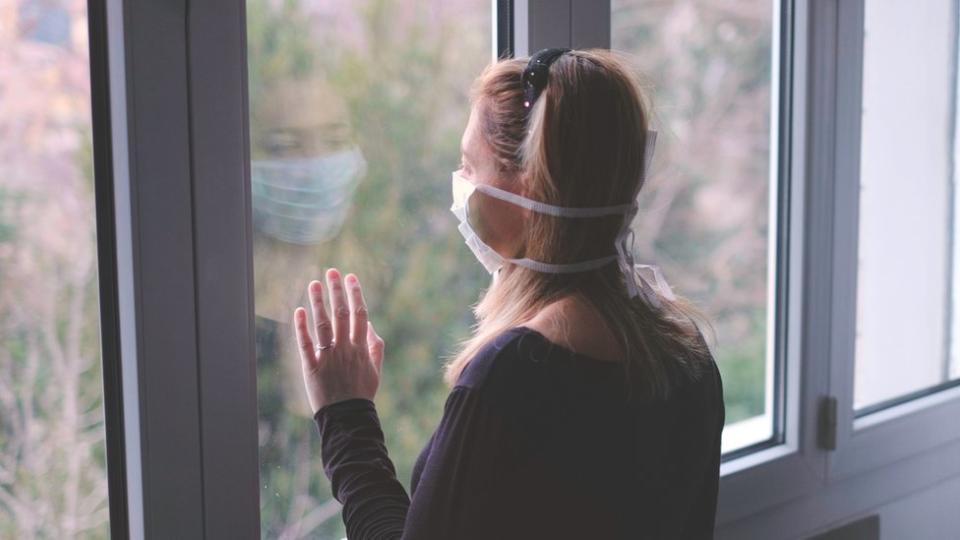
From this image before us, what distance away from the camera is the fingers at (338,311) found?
1.28 m

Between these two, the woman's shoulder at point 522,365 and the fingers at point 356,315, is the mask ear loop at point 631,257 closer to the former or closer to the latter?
the woman's shoulder at point 522,365

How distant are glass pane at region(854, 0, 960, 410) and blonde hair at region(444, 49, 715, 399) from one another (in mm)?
1277

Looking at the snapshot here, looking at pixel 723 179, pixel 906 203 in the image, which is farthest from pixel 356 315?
pixel 906 203

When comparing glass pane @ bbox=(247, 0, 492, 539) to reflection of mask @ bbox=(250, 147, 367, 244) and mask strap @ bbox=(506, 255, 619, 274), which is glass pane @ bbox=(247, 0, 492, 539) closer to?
reflection of mask @ bbox=(250, 147, 367, 244)

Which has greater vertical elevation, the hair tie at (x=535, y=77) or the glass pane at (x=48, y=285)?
the hair tie at (x=535, y=77)

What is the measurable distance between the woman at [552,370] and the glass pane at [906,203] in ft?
4.14

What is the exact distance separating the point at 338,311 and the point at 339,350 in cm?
5

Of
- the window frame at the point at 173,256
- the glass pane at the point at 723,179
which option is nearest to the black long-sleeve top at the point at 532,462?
the window frame at the point at 173,256

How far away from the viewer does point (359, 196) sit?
58.7 inches

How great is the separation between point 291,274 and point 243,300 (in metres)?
0.12

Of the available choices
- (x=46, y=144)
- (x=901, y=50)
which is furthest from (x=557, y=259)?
(x=901, y=50)

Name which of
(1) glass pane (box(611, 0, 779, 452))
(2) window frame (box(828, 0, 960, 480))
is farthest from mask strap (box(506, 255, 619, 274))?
(2) window frame (box(828, 0, 960, 480))

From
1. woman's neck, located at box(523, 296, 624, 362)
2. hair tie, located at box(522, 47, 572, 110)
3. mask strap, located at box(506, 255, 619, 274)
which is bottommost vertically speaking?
woman's neck, located at box(523, 296, 624, 362)

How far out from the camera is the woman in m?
1.03
